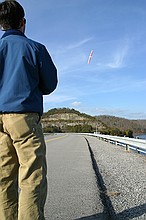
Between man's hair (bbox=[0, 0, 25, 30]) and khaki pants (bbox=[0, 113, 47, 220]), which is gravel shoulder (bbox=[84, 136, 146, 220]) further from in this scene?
man's hair (bbox=[0, 0, 25, 30])

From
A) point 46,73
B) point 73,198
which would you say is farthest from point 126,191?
point 46,73

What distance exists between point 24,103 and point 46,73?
34cm

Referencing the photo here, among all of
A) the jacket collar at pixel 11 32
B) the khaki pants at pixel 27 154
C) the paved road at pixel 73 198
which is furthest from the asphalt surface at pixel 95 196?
the jacket collar at pixel 11 32

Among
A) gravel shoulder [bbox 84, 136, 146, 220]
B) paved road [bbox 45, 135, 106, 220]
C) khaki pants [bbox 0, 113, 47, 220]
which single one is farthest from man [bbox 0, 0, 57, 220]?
gravel shoulder [bbox 84, 136, 146, 220]

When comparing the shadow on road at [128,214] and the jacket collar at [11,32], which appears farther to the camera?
the shadow on road at [128,214]

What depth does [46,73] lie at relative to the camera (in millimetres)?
2770

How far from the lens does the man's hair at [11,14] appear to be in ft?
9.03

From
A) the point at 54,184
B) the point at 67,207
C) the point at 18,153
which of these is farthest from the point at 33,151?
the point at 54,184

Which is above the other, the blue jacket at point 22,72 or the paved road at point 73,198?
the blue jacket at point 22,72

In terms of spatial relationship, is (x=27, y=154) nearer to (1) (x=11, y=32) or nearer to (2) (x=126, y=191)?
(1) (x=11, y=32)

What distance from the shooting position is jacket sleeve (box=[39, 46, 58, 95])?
274 cm

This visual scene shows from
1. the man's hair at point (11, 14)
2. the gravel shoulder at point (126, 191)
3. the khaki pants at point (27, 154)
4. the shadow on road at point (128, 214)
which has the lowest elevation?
the shadow on road at point (128, 214)

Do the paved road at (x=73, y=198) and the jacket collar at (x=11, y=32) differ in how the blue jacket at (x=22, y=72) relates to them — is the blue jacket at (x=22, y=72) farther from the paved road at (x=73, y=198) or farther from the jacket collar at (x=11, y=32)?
the paved road at (x=73, y=198)

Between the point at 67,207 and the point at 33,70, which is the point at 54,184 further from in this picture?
the point at 33,70
